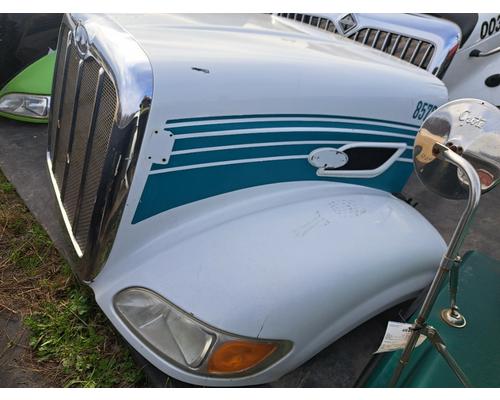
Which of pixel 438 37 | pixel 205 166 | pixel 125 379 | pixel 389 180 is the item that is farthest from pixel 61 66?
pixel 438 37

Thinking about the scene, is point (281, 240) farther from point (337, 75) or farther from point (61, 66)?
point (61, 66)

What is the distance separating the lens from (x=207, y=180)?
1709mm

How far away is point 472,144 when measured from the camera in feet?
3.55

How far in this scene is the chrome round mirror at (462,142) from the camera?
1078mm

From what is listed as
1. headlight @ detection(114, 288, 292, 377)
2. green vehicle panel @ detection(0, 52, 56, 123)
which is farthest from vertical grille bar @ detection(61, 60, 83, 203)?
green vehicle panel @ detection(0, 52, 56, 123)

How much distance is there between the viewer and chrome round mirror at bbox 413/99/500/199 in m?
1.08

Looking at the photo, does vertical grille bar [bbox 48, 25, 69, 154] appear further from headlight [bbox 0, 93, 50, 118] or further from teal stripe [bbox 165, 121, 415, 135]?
headlight [bbox 0, 93, 50, 118]

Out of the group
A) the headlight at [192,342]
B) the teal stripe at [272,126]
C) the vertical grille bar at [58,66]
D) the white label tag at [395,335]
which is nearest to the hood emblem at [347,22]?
the teal stripe at [272,126]

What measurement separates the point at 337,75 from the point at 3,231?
6.94 feet

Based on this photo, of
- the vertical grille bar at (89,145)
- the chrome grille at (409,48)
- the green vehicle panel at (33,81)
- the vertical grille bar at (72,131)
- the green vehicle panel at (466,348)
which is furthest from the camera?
the green vehicle panel at (33,81)

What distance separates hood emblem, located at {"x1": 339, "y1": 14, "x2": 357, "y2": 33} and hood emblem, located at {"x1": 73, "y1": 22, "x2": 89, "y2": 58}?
1898mm

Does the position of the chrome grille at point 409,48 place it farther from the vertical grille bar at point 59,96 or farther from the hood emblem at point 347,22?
the vertical grille bar at point 59,96

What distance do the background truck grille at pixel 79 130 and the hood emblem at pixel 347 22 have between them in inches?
73.1

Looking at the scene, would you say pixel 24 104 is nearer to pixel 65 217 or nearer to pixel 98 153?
pixel 65 217
